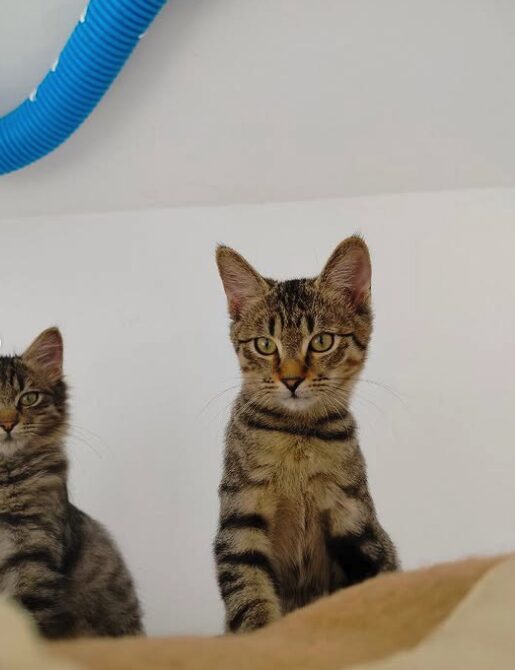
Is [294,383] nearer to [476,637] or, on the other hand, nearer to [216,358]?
[216,358]

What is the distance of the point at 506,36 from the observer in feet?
3.46

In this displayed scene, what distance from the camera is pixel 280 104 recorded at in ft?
3.75

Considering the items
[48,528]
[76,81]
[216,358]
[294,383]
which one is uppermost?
[76,81]

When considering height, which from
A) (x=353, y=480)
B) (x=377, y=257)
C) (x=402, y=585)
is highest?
(x=377, y=257)

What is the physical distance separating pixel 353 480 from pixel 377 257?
413 mm

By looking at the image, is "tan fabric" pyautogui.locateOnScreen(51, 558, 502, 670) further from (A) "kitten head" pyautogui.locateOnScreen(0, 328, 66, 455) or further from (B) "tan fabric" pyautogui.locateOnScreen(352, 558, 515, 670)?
(A) "kitten head" pyautogui.locateOnScreen(0, 328, 66, 455)

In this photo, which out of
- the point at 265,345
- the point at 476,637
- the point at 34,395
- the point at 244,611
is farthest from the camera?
the point at 34,395

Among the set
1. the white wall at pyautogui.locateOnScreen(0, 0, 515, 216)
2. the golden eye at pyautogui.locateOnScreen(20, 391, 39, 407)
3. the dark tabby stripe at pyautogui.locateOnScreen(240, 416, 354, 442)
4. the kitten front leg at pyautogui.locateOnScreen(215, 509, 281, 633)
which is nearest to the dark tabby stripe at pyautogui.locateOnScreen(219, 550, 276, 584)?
the kitten front leg at pyautogui.locateOnScreen(215, 509, 281, 633)

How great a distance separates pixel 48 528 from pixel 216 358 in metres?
0.36

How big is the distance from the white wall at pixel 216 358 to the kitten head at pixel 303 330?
170mm

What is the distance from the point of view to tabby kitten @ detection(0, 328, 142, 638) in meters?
0.92

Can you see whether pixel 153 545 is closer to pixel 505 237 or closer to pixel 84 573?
pixel 84 573

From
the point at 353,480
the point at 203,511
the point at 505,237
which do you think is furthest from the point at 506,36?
the point at 203,511

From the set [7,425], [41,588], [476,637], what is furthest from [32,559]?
[476,637]
